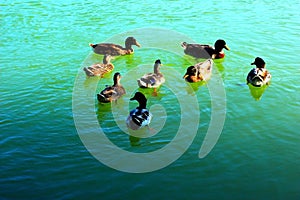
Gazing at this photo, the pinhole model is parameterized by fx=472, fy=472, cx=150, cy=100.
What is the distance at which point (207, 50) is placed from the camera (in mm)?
14461

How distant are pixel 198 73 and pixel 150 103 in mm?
2057

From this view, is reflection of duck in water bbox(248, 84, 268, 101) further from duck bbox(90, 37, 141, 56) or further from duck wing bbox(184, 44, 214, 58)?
duck bbox(90, 37, 141, 56)

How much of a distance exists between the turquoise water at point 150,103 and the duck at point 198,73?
266 millimetres

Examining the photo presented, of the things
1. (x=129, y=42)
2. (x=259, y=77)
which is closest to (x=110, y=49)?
(x=129, y=42)

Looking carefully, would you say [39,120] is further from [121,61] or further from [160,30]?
[160,30]

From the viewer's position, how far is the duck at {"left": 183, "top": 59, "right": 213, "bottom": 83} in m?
12.5

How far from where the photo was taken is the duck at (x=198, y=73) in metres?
12.5

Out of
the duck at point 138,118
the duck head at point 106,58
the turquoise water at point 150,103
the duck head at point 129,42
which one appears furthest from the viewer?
the duck head at point 129,42

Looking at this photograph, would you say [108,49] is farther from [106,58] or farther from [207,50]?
[207,50]

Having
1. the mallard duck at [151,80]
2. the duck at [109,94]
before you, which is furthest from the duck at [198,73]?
the duck at [109,94]

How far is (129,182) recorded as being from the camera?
→ 815 centimetres

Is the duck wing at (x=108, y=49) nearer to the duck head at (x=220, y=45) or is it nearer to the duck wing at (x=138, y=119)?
the duck head at (x=220, y=45)

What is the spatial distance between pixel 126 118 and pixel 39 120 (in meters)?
1.89

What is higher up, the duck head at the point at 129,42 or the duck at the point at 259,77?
the duck head at the point at 129,42
